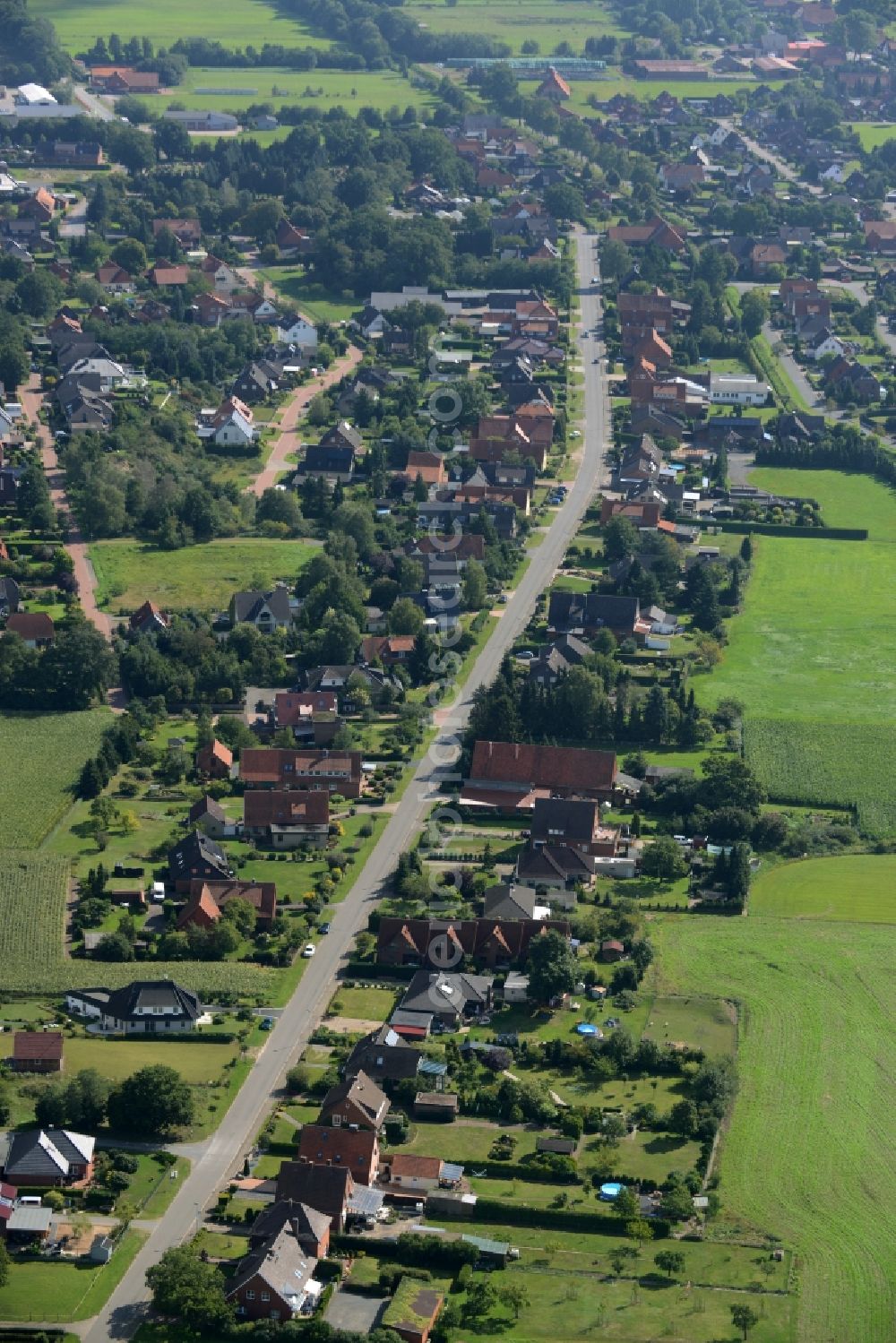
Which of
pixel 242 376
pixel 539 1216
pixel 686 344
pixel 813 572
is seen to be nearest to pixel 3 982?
pixel 539 1216

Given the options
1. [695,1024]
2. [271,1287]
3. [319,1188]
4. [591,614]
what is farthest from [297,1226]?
[591,614]

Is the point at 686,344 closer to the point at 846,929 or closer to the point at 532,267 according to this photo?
the point at 532,267

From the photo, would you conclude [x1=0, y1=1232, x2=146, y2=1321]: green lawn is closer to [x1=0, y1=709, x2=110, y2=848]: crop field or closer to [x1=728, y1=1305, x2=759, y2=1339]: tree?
[x1=728, y1=1305, x2=759, y2=1339]: tree

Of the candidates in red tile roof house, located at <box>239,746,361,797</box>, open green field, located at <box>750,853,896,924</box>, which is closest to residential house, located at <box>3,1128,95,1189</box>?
red tile roof house, located at <box>239,746,361,797</box>

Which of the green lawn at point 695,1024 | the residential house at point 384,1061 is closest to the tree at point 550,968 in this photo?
the green lawn at point 695,1024

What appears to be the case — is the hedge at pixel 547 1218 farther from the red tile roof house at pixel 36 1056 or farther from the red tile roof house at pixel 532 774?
the red tile roof house at pixel 532 774
